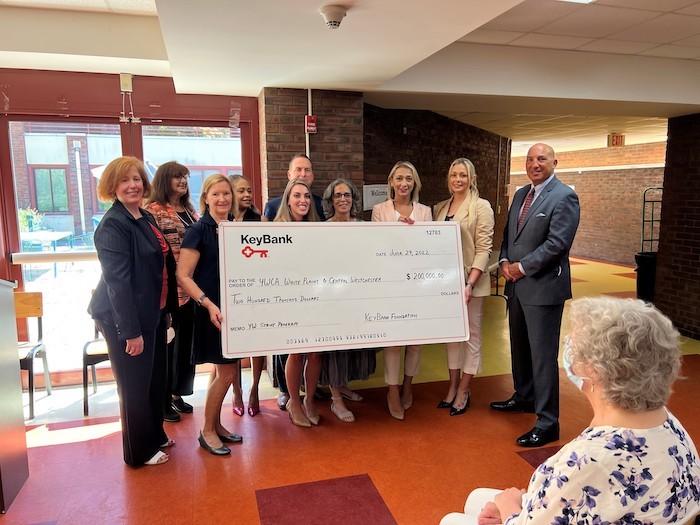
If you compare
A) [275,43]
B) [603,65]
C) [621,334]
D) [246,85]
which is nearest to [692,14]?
[603,65]

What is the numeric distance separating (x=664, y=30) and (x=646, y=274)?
3.42 m

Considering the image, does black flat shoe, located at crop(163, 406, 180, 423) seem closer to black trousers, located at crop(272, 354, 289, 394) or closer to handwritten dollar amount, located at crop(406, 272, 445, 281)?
black trousers, located at crop(272, 354, 289, 394)

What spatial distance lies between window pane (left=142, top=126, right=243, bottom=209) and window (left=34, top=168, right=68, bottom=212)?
0.73m

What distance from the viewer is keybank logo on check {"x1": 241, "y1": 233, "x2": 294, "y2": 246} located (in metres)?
2.79

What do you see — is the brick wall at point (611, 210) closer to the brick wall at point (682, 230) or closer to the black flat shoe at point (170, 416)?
the brick wall at point (682, 230)

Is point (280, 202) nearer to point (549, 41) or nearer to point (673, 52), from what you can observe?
point (549, 41)

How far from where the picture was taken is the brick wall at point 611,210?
36.2 feet

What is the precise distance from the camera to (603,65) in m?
4.77

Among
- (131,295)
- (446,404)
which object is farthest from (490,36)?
(131,295)

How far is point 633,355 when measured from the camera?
1.13 m

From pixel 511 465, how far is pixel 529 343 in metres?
0.81

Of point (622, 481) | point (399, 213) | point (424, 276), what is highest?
point (399, 213)

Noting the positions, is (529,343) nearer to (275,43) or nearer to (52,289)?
(275,43)

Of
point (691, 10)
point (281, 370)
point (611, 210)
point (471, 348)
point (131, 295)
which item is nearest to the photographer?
point (131, 295)
